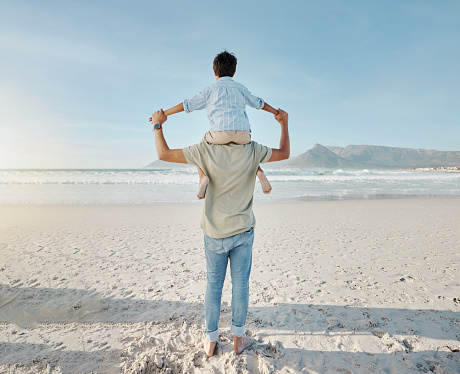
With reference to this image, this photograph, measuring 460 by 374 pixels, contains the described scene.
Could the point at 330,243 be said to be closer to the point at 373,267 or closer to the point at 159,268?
the point at 373,267

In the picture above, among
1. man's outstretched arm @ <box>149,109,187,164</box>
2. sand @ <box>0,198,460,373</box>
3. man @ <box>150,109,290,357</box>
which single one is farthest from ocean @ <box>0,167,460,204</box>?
man's outstretched arm @ <box>149,109,187,164</box>

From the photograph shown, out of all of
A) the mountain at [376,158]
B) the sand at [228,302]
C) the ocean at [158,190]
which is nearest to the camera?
the sand at [228,302]

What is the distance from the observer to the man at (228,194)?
1932mm

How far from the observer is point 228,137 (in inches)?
73.1

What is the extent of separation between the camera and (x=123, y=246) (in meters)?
5.95

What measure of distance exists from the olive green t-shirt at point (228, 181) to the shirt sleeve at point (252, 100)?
28cm

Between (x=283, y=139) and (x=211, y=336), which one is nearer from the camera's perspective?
(x=283, y=139)

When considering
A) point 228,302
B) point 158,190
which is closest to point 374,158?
point 158,190

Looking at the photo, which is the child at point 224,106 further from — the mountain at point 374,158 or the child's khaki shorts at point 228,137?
the mountain at point 374,158

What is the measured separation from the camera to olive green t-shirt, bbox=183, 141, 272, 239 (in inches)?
76.1

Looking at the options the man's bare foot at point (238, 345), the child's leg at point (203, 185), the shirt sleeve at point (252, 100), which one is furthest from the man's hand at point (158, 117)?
the man's bare foot at point (238, 345)

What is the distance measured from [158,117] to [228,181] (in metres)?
0.67

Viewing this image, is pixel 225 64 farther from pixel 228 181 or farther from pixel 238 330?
pixel 238 330

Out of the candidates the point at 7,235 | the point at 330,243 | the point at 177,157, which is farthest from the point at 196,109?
the point at 7,235
